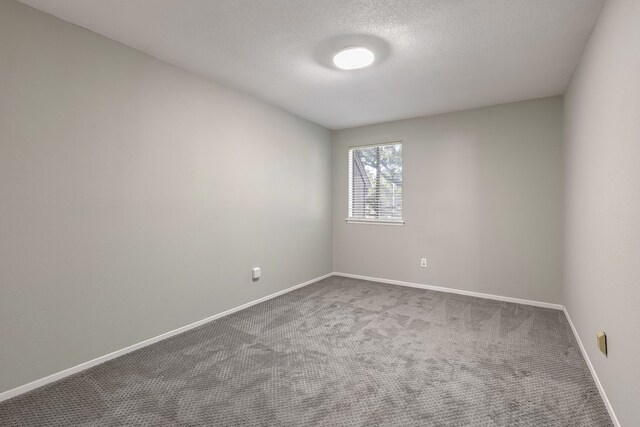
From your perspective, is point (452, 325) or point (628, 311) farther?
point (452, 325)

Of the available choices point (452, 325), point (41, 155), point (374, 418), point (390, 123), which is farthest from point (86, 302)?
point (390, 123)

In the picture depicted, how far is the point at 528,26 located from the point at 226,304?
139 inches

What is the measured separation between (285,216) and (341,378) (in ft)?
7.80

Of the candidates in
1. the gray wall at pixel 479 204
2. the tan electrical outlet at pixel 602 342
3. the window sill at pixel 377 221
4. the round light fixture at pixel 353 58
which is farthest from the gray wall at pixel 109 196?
the tan electrical outlet at pixel 602 342

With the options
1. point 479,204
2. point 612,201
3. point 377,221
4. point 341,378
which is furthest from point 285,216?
point 612,201

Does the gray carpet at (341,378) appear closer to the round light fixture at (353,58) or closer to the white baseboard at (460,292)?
the white baseboard at (460,292)

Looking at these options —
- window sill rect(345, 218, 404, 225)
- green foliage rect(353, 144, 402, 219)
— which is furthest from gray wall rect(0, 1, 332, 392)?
green foliage rect(353, 144, 402, 219)

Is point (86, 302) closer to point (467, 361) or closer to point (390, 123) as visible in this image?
point (467, 361)

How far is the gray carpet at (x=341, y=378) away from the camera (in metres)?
1.70

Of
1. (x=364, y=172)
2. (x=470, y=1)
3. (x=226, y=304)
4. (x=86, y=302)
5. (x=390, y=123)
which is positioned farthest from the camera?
(x=364, y=172)

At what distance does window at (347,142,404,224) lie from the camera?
457 cm

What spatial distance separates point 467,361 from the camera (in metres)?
2.30

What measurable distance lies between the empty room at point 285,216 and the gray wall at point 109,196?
14 millimetres

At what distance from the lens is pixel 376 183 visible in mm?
4754
